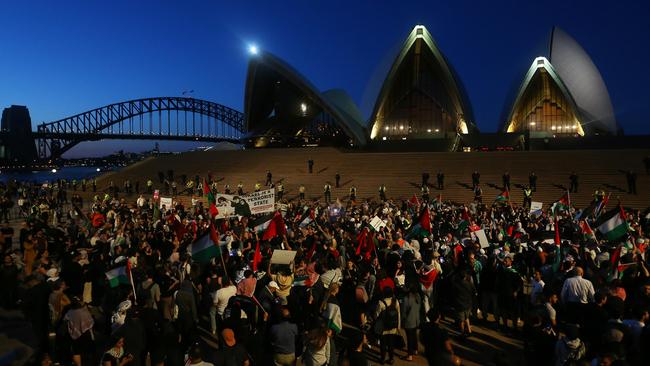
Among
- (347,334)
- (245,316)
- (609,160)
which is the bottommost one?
(347,334)

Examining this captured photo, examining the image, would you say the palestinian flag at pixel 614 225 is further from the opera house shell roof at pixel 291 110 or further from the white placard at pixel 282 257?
the opera house shell roof at pixel 291 110

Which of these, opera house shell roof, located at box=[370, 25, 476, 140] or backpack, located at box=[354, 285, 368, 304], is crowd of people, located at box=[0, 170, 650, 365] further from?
opera house shell roof, located at box=[370, 25, 476, 140]

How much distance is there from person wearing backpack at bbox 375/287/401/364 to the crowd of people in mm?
16

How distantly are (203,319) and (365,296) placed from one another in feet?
9.18

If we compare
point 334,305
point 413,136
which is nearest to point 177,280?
point 334,305

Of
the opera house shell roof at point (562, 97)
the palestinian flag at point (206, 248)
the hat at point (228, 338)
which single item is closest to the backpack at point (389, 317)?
the hat at point (228, 338)

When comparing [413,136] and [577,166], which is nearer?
[577,166]

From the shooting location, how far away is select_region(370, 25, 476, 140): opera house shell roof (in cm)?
4553

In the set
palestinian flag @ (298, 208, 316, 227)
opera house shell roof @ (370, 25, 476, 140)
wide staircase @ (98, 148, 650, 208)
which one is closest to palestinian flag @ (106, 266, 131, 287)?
palestinian flag @ (298, 208, 316, 227)

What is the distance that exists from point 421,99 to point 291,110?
569 inches

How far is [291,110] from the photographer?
175 feet

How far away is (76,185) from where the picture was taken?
1350 inches

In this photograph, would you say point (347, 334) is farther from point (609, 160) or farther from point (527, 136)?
point (527, 136)

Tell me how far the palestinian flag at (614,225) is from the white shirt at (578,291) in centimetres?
276
